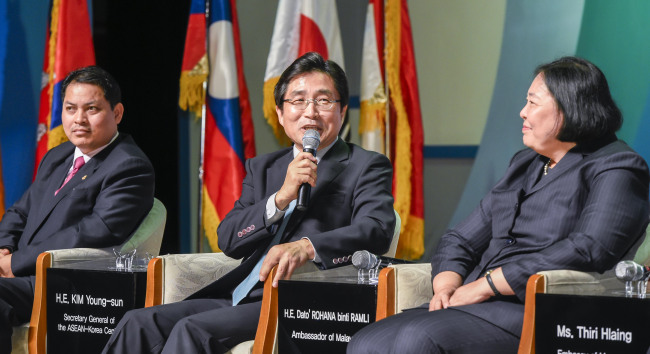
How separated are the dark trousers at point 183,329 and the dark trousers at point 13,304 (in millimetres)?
604

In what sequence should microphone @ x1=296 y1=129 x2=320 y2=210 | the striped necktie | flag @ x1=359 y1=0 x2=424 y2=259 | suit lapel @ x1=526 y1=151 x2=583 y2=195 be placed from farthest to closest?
flag @ x1=359 y1=0 x2=424 y2=259 < the striped necktie < microphone @ x1=296 y1=129 x2=320 y2=210 < suit lapel @ x1=526 y1=151 x2=583 y2=195

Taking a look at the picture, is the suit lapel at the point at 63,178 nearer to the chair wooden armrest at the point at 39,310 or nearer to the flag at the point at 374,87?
the chair wooden armrest at the point at 39,310

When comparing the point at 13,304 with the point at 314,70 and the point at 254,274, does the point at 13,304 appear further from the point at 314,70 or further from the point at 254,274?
the point at 314,70

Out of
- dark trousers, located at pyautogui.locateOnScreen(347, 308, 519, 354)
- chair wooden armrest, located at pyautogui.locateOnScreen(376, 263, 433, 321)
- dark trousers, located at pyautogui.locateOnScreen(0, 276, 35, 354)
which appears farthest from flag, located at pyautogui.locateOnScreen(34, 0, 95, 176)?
dark trousers, located at pyautogui.locateOnScreen(347, 308, 519, 354)

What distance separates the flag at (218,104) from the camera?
4.56 meters

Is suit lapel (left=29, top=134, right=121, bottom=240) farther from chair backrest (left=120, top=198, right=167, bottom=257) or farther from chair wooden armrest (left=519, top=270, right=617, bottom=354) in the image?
chair wooden armrest (left=519, top=270, right=617, bottom=354)

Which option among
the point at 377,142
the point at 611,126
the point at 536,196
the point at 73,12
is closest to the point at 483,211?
the point at 536,196

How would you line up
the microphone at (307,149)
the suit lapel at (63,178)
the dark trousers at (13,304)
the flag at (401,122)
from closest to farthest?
the microphone at (307,149) < the dark trousers at (13,304) < the suit lapel at (63,178) < the flag at (401,122)

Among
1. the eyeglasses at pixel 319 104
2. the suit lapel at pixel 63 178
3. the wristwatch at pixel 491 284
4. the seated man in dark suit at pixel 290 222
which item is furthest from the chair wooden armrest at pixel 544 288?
the suit lapel at pixel 63 178

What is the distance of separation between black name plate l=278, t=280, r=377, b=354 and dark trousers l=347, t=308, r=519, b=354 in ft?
0.38

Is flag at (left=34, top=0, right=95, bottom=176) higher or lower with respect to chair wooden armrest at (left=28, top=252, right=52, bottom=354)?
higher

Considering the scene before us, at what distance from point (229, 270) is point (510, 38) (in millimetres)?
2632

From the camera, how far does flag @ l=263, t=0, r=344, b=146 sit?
4.46m

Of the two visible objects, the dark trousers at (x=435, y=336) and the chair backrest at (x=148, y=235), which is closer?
the dark trousers at (x=435, y=336)
